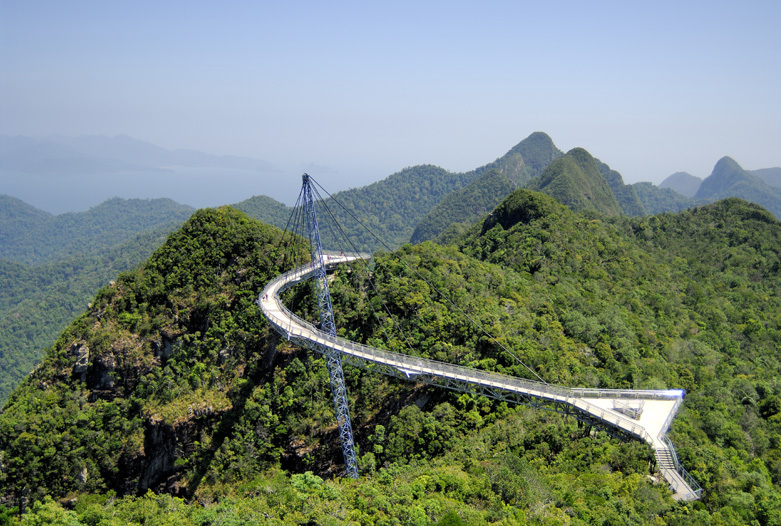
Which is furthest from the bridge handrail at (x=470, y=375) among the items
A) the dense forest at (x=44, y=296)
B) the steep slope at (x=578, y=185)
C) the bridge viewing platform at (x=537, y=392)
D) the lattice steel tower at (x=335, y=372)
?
the steep slope at (x=578, y=185)

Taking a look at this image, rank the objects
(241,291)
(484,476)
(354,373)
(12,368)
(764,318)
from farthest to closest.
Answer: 1. (12,368)
2. (764,318)
3. (241,291)
4. (354,373)
5. (484,476)

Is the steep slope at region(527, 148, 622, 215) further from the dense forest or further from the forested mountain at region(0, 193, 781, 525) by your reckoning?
the dense forest

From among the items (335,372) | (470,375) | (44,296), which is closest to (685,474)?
(470,375)

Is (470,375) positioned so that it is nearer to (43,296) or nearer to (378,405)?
(378,405)

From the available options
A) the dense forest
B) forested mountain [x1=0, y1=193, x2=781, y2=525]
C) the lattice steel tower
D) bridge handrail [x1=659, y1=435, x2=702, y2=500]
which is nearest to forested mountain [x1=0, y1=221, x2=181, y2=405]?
the dense forest

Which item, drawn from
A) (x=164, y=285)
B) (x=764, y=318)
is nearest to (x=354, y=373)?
(x=164, y=285)

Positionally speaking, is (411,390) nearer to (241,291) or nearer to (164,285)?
(241,291)

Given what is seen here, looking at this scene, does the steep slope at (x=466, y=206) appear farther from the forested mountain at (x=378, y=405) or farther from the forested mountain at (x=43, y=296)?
the forested mountain at (x=378, y=405)
